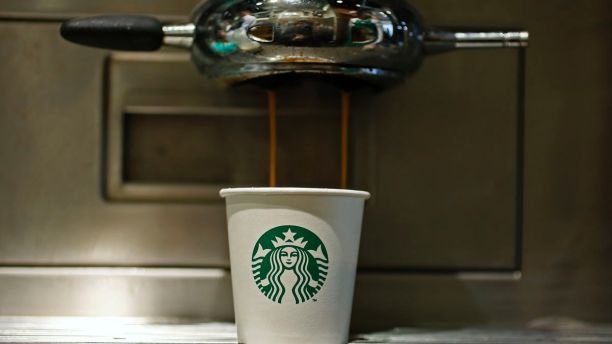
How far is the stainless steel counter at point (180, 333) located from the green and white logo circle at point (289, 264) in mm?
95

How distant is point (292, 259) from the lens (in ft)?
1.90

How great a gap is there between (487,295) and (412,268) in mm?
83

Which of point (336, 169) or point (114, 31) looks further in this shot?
point (336, 169)

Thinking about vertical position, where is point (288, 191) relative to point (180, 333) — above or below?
above

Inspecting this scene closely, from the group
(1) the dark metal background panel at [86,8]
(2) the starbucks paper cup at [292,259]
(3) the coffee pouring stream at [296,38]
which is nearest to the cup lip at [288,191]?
(2) the starbucks paper cup at [292,259]

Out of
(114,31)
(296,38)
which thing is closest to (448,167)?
(296,38)

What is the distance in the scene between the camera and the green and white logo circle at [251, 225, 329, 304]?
58 centimetres

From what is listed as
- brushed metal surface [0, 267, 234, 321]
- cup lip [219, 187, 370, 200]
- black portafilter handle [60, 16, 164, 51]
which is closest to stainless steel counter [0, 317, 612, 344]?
brushed metal surface [0, 267, 234, 321]

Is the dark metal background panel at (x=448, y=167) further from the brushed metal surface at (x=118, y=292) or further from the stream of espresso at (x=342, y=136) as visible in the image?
the brushed metal surface at (x=118, y=292)

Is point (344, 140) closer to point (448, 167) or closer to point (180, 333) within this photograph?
point (448, 167)

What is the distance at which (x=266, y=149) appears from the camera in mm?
769

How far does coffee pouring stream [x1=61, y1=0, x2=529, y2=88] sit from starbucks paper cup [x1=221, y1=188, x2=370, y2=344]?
0.12 m

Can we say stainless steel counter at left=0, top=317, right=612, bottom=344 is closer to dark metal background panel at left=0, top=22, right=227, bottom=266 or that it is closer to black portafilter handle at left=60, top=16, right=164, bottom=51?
dark metal background panel at left=0, top=22, right=227, bottom=266

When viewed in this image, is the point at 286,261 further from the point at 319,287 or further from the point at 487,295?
the point at 487,295
